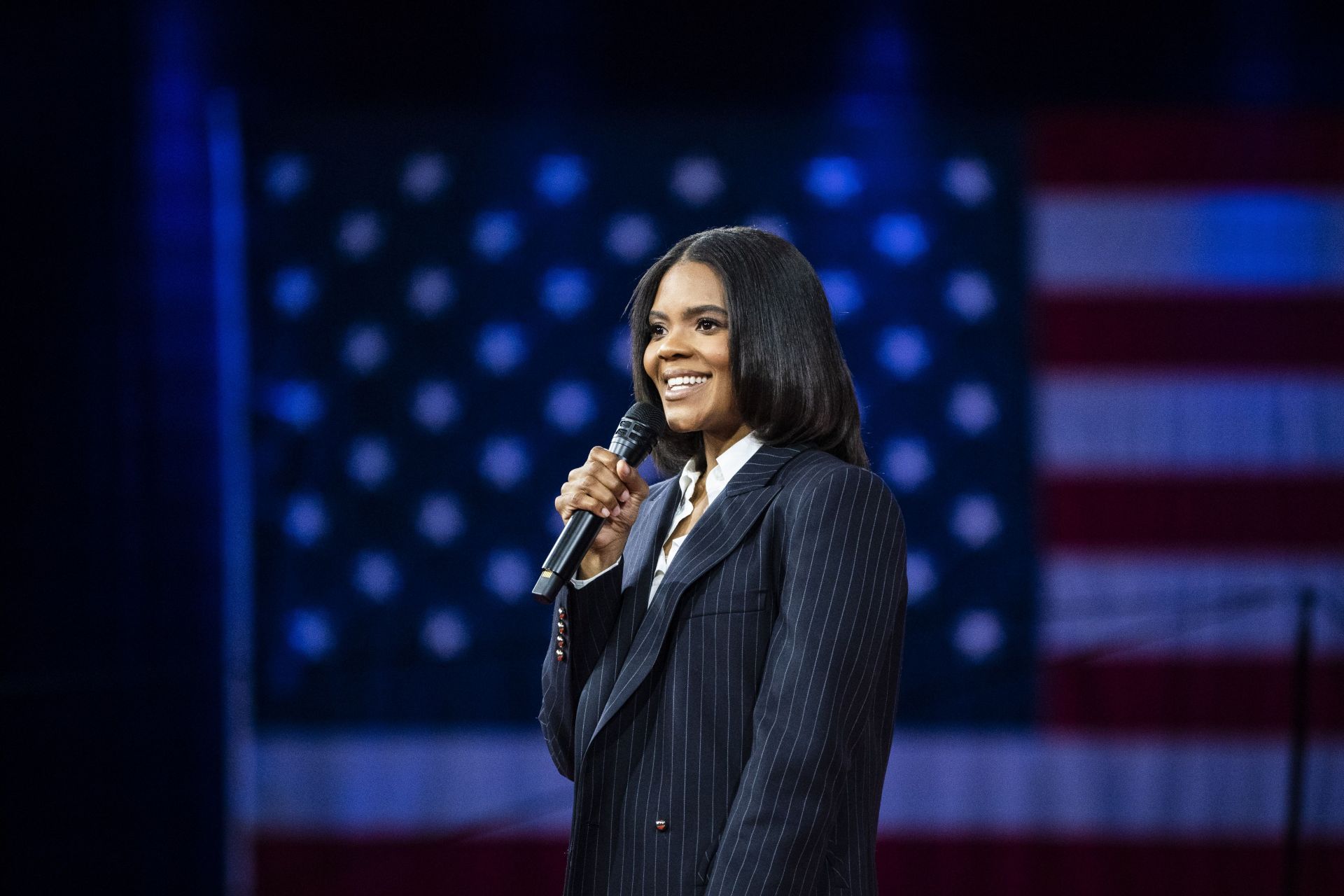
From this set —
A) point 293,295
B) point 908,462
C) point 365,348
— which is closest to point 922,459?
point 908,462

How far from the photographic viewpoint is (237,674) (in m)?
3.74

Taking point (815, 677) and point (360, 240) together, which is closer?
point (815, 677)

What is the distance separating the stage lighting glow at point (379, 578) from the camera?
12.5ft

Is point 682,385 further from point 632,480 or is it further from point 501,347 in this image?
point 501,347

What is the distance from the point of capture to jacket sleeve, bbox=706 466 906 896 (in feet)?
3.18

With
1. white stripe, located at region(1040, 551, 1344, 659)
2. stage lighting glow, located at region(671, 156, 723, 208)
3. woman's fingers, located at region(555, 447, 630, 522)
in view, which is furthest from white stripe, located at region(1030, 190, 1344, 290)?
woman's fingers, located at region(555, 447, 630, 522)

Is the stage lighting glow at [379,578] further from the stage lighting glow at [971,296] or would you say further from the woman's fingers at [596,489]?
the woman's fingers at [596,489]

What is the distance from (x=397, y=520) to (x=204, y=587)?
599 millimetres

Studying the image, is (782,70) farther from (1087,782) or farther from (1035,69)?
(1087,782)

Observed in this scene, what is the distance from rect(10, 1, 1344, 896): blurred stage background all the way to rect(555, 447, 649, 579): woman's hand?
2567 millimetres

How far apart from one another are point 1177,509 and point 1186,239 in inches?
32.8

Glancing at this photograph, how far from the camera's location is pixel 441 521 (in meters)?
3.81

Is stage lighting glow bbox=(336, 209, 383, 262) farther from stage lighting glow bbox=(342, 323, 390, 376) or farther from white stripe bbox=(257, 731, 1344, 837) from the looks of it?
white stripe bbox=(257, 731, 1344, 837)

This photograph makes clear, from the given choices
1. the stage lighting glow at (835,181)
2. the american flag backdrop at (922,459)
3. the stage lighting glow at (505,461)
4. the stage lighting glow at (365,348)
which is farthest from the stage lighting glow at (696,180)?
the stage lighting glow at (365,348)
